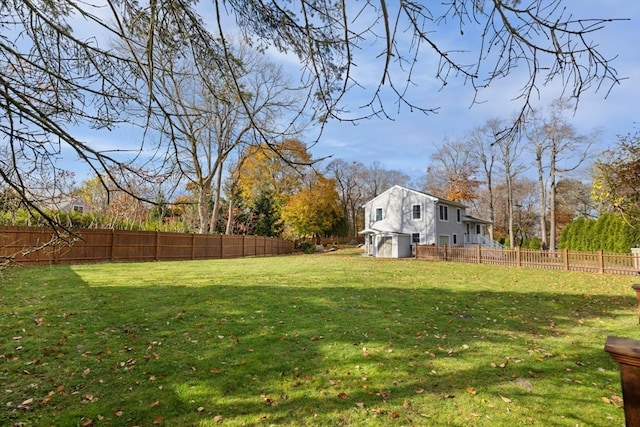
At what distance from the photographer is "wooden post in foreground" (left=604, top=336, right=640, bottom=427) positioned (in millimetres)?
1100

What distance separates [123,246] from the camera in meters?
15.1

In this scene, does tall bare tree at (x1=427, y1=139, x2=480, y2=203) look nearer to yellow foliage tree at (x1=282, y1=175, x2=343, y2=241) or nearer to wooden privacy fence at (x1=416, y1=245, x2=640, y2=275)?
yellow foliage tree at (x1=282, y1=175, x2=343, y2=241)

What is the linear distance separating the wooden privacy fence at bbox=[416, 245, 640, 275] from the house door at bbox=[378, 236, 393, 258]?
2441 mm

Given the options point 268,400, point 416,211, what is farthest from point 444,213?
point 268,400

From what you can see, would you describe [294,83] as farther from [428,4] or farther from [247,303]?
[247,303]

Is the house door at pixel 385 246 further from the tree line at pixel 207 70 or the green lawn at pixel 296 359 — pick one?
the tree line at pixel 207 70

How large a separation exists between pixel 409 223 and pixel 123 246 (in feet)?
61.9

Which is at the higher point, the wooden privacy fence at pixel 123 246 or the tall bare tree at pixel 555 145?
the tall bare tree at pixel 555 145

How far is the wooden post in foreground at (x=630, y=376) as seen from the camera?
1.10 meters

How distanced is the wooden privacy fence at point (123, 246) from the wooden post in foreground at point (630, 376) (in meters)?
10.3

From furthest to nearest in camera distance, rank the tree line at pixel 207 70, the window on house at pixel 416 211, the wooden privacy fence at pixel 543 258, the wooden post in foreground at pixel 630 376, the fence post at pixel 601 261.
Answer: the window on house at pixel 416 211, the fence post at pixel 601 261, the wooden privacy fence at pixel 543 258, the tree line at pixel 207 70, the wooden post in foreground at pixel 630 376

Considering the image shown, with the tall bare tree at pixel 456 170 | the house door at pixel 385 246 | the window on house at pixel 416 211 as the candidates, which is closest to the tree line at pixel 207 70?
the house door at pixel 385 246

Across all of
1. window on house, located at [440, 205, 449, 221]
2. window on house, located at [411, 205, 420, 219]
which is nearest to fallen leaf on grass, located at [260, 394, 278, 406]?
window on house, located at [411, 205, 420, 219]

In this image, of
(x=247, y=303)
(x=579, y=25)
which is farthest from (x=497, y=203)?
(x=579, y=25)
